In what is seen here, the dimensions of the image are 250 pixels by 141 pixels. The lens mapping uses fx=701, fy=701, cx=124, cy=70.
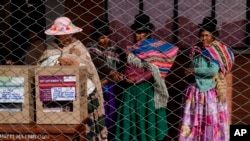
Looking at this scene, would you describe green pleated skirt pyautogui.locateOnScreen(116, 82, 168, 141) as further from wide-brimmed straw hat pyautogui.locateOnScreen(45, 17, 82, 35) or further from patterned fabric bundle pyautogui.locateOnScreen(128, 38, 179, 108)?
wide-brimmed straw hat pyautogui.locateOnScreen(45, 17, 82, 35)

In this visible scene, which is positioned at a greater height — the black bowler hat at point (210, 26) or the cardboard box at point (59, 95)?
the black bowler hat at point (210, 26)

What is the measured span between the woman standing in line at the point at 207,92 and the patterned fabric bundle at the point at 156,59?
0.21m

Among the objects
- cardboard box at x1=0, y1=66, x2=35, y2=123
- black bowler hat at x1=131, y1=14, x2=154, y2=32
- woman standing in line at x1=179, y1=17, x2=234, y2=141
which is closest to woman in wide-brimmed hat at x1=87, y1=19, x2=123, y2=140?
black bowler hat at x1=131, y1=14, x2=154, y2=32

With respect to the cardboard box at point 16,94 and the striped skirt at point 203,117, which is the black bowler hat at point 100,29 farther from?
the cardboard box at point 16,94

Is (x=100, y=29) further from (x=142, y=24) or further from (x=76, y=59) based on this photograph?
(x=76, y=59)

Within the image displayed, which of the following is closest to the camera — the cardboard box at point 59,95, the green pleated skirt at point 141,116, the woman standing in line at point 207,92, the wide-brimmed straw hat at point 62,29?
the cardboard box at point 59,95

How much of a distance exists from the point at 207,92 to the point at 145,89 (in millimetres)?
554

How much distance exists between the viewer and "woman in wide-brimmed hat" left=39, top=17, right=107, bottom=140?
5.77 meters

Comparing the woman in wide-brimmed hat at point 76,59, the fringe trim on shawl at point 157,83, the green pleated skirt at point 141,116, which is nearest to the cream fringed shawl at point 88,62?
the woman in wide-brimmed hat at point 76,59

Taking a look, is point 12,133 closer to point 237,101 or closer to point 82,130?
point 82,130

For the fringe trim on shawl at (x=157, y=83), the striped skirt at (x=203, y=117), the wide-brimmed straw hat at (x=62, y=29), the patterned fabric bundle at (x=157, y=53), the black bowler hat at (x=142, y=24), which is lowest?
the striped skirt at (x=203, y=117)

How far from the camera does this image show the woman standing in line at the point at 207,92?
→ 620 cm

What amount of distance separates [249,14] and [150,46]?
129 centimetres

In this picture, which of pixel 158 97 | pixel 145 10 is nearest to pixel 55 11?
pixel 145 10
